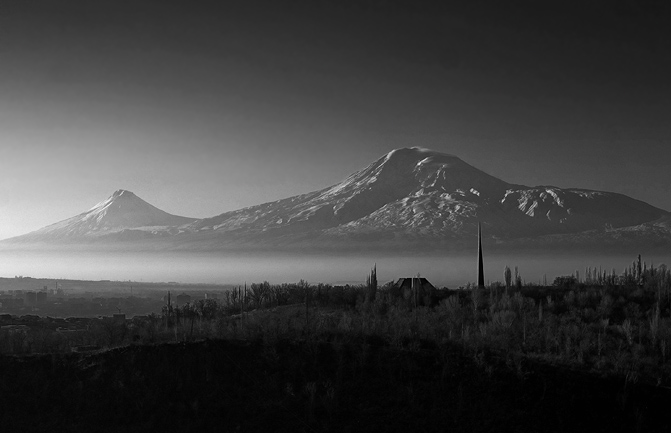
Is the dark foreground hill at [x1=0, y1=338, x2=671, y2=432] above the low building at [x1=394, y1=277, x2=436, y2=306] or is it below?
below

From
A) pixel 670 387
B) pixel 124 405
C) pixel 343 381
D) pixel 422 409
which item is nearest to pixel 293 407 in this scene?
pixel 343 381

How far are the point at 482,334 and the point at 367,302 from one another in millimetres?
15132

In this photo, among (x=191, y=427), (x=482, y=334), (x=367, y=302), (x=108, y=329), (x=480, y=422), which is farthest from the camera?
(x=367, y=302)

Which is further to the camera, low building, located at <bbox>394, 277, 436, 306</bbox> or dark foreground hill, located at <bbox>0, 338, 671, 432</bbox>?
low building, located at <bbox>394, 277, 436, 306</bbox>

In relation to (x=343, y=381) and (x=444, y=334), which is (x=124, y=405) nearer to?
(x=343, y=381)

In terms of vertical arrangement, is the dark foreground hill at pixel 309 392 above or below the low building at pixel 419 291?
below

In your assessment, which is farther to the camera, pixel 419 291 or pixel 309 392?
pixel 419 291

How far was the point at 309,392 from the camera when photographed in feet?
105

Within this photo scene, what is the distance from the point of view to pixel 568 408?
29.8 meters

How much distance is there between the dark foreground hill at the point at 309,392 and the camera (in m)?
29.7

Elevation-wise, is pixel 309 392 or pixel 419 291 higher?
pixel 419 291

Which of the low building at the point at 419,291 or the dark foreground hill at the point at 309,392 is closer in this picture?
the dark foreground hill at the point at 309,392

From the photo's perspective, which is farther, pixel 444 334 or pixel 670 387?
pixel 444 334

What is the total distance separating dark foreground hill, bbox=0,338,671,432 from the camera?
97.3ft
